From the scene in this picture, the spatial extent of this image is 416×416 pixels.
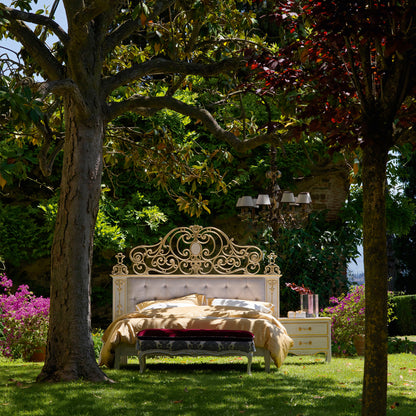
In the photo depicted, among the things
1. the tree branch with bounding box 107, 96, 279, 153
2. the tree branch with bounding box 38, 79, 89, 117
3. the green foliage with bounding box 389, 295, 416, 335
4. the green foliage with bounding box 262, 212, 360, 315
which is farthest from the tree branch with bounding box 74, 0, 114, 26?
the green foliage with bounding box 389, 295, 416, 335

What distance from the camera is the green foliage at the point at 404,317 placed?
1205 cm

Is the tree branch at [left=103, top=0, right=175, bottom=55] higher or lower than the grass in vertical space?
higher

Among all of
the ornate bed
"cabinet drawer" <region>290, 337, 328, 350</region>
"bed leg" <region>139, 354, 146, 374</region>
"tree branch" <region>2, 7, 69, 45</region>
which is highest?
"tree branch" <region>2, 7, 69, 45</region>

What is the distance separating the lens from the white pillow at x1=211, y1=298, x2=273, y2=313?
846 cm

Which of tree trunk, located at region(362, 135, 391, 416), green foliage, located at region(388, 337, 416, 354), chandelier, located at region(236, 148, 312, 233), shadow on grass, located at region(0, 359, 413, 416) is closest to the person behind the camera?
tree trunk, located at region(362, 135, 391, 416)

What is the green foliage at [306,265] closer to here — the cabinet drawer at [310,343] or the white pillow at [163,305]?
the cabinet drawer at [310,343]

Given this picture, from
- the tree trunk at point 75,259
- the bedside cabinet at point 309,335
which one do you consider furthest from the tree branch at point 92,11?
the bedside cabinet at point 309,335

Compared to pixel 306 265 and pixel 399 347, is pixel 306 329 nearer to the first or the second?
pixel 399 347

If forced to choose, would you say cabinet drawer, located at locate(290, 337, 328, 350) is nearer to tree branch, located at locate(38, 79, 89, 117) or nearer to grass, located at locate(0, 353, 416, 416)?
grass, located at locate(0, 353, 416, 416)

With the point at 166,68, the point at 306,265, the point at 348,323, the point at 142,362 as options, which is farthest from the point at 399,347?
the point at 166,68

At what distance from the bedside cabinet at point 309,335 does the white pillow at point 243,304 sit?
365 mm

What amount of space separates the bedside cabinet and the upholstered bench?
4.70ft

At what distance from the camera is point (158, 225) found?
480 inches

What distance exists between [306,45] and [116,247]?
7.21 metres
